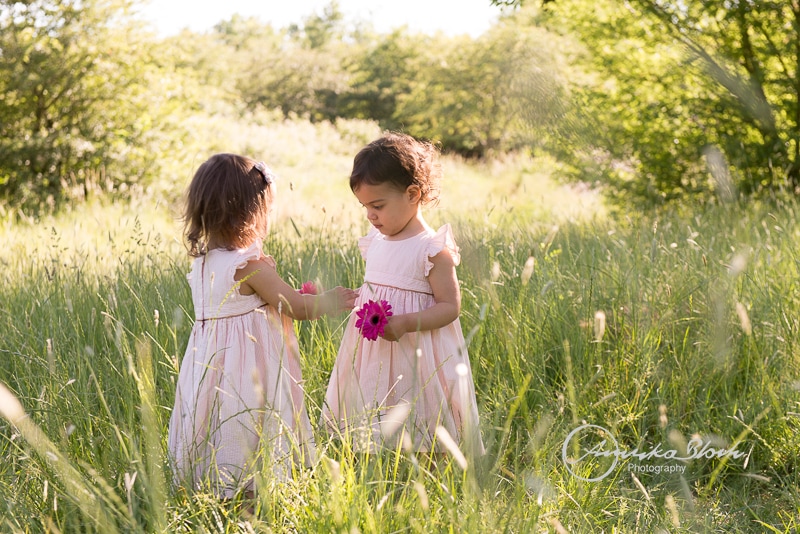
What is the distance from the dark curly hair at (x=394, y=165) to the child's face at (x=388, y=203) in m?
0.02

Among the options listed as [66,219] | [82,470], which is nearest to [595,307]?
[82,470]

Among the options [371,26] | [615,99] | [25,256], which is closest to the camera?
[25,256]

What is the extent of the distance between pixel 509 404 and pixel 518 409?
5.8 inches

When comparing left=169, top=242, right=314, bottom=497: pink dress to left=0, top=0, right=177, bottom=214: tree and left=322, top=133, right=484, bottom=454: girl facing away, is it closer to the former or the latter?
left=322, top=133, right=484, bottom=454: girl facing away

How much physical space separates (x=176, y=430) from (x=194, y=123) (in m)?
10.8

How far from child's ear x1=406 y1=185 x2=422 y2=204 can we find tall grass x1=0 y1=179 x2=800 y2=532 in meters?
0.43

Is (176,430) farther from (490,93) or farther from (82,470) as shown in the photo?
(490,93)

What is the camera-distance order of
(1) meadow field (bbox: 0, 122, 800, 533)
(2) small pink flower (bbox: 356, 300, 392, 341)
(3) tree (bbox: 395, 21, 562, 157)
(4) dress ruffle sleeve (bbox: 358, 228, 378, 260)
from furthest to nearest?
(3) tree (bbox: 395, 21, 562, 157)
(4) dress ruffle sleeve (bbox: 358, 228, 378, 260)
(2) small pink flower (bbox: 356, 300, 392, 341)
(1) meadow field (bbox: 0, 122, 800, 533)

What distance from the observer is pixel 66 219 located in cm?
795

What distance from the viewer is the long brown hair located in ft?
7.99

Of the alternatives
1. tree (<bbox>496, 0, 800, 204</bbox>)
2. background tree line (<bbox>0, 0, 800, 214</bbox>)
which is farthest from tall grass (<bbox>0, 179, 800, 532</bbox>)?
tree (<bbox>496, 0, 800, 204</bbox>)

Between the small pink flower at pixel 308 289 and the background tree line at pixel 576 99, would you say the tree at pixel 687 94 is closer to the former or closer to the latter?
the background tree line at pixel 576 99

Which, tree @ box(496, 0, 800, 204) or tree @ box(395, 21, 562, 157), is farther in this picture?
tree @ box(395, 21, 562, 157)

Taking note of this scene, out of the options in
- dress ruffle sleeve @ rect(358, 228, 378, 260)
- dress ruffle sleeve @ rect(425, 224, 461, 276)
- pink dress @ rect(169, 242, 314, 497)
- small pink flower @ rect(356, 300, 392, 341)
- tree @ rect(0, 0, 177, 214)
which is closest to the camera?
small pink flower @ rect(356, 300, 392, 341)
